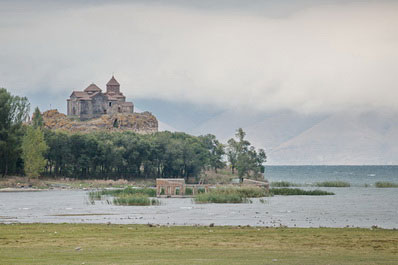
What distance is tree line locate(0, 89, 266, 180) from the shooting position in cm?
11256

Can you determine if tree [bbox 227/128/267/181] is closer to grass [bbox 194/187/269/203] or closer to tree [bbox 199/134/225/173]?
tree [bbox 199/134/225/173]

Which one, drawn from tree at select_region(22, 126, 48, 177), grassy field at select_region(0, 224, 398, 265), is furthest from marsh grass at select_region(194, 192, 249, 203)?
Answer: tree at select_region(22, 126, 48, 177)

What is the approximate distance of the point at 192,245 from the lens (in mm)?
28656

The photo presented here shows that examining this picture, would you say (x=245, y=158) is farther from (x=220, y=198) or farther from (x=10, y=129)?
(x=220, y=198)

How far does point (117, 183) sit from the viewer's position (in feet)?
402

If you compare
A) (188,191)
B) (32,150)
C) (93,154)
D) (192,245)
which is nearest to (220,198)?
(188,191)

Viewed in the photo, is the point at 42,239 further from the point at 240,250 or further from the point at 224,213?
the point at 224,213

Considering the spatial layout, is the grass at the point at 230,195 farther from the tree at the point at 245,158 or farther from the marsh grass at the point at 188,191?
the tree at the point at 245,158

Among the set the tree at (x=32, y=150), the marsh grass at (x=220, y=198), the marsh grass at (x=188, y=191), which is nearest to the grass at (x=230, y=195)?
the marsh grass at (x=220, y=198)

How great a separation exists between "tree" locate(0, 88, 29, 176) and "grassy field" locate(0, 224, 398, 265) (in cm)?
7746

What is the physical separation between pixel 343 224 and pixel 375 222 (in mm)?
3808

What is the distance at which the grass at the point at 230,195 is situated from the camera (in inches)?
2746

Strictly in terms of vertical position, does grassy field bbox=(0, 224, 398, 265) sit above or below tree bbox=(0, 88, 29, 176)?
below

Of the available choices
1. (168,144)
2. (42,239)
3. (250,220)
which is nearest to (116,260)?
(42,239)
